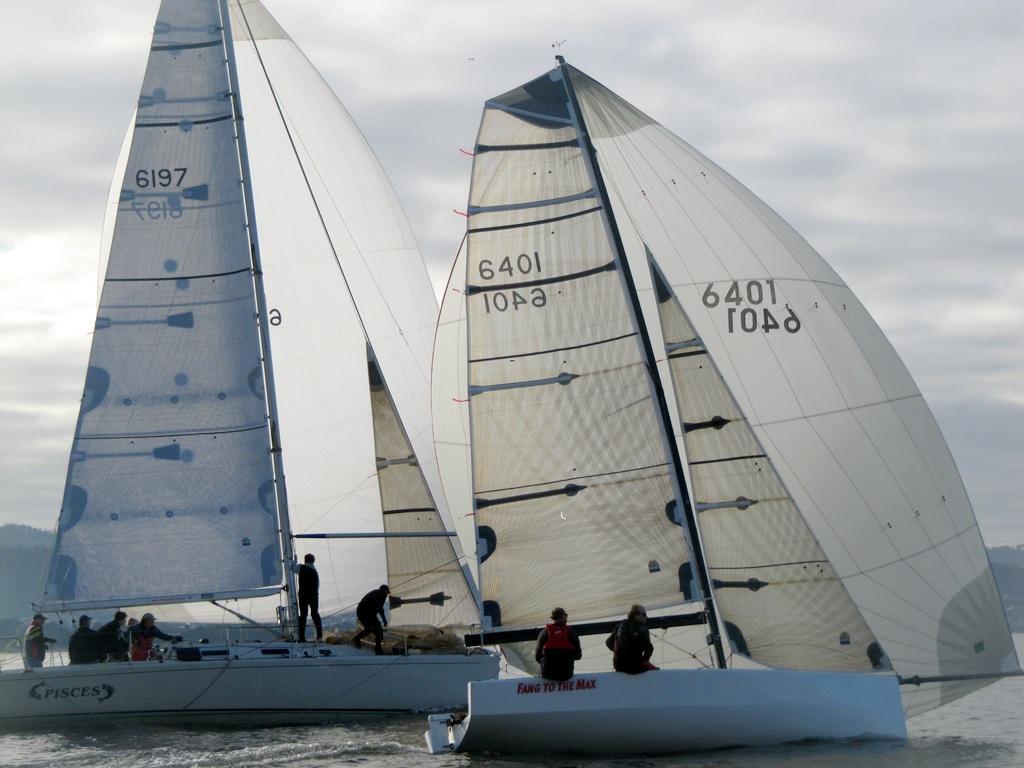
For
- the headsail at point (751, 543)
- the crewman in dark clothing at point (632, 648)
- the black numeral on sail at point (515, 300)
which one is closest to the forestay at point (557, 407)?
the black numeral on sail at point (515, 300)

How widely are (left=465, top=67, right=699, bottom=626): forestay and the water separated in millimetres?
2125

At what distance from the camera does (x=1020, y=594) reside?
147 m

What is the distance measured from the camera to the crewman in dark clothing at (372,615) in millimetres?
20328

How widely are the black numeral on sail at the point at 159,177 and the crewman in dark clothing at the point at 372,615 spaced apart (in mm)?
6305

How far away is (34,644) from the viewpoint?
20.2m

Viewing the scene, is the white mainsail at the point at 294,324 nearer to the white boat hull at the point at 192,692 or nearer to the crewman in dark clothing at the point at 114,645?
the crewman in dark clothing at the point at 114,645

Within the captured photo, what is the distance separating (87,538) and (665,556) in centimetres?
823

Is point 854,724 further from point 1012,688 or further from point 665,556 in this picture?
point 1012,688

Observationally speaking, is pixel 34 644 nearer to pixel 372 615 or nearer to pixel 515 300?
pixel 372 615

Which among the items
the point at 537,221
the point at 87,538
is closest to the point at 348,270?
the point at 87,538

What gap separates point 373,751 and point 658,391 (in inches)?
193

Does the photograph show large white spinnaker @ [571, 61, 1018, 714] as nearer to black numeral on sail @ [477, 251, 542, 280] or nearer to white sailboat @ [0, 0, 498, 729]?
black numeral on sail @ [477, 251, 542, 280]

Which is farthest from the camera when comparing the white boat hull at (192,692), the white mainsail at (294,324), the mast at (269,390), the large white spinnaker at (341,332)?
the large white spinnaker at (341,332)

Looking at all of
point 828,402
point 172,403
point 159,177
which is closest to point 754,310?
point 828,402
